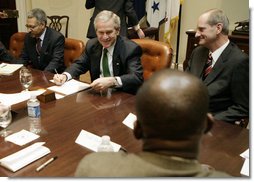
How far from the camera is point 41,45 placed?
3049mm

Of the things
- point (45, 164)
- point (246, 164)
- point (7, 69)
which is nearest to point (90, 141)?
point (45, 164)

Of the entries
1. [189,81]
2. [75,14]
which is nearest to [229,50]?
[189,81]

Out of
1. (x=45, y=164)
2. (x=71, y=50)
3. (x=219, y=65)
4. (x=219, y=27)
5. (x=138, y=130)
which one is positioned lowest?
(x=45, y=164)

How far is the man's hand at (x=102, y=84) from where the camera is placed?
6.68 ft

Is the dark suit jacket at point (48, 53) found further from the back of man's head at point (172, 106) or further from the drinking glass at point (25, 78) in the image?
the back of man's head at point (172, 106)

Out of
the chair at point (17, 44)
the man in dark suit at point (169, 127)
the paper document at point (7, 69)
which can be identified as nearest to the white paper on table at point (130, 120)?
the man in dark suit at point (169, 127)

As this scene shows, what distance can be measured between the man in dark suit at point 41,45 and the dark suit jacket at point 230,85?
1.47 m

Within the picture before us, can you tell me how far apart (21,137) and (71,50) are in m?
1.62

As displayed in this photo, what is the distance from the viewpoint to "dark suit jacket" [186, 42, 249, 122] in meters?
1.88

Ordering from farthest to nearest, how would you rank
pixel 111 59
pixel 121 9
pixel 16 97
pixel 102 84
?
pixel 121 9
pixel 111 59
pixel 102 84
pixel 16 97

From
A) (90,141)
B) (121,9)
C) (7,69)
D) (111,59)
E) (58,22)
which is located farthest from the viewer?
(58,22)

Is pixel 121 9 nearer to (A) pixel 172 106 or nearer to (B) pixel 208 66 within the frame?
(B) pixel 208 66

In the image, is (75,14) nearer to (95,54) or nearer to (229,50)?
(95,54)

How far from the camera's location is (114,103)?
1.89 m
